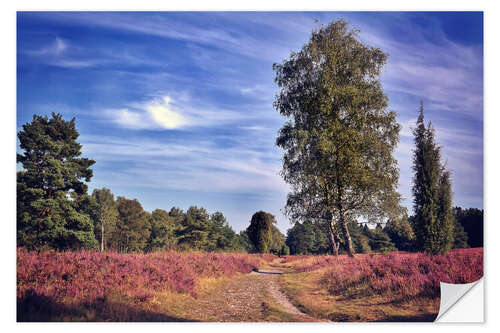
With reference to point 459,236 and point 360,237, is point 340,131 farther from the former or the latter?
point 360,237

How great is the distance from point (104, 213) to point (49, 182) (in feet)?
13.3

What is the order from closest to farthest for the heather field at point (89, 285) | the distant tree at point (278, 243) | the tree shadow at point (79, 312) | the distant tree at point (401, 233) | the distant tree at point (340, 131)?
1. the tree shadow at point (79, 312)
2. the heather field at point (89, 285)
3. the distant tree at point (401, 233)
4. the distant tree at point (340, 131)
5. the distant tree at point (278, 243)

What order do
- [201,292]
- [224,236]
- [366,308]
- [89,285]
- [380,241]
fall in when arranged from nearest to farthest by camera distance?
[89,285]
[366,308]
[201,292]
[380,241]
[224,236]

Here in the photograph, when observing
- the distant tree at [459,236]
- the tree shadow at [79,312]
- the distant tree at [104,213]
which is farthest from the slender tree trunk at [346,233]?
the distant tree at [104,213]

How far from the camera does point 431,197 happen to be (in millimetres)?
8742

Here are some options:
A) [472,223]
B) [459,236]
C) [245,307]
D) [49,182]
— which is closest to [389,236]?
[459,236]

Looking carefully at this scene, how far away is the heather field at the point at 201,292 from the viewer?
20.2 ft

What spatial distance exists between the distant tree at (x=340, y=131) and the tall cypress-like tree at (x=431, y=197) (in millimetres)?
2293

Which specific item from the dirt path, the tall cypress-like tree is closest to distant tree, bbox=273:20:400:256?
the tall cypress-like tree

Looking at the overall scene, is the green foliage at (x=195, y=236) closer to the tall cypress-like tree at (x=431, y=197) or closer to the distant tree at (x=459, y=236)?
the tall cypress-like tree at (x=431, y=197)

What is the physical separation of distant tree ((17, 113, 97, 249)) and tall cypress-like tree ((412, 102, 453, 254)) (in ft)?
32.7

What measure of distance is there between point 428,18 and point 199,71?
698 centimetres
